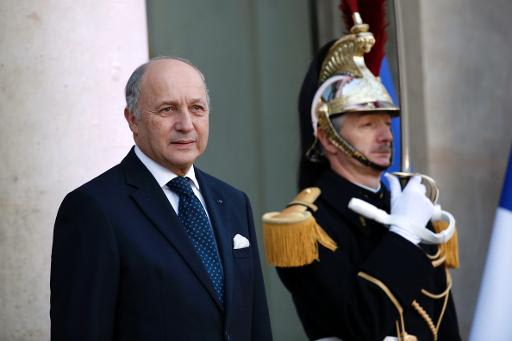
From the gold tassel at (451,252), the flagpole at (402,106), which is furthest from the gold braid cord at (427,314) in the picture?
the flagpole at (402,106)

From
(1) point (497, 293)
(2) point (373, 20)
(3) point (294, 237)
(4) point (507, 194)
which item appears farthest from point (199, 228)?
(4) point (507, 194)

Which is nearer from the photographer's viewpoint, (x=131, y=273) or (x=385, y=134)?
(x=131, y=273)

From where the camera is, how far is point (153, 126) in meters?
2.59

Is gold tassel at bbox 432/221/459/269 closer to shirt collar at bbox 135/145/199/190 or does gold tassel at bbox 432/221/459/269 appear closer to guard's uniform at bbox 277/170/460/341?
guard's uniform at bbox 277/170/460/341

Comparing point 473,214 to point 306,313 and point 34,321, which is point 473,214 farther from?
point 34,321

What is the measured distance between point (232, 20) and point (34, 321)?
2.56 metres

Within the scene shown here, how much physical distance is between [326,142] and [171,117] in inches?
51.8

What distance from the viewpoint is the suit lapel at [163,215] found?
2.48m

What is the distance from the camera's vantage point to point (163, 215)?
2.52 m

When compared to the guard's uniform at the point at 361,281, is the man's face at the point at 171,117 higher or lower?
higher

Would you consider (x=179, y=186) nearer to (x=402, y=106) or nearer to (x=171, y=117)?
(x=171, y=117)

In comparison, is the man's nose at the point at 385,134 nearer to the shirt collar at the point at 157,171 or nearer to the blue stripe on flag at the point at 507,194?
the shirt collar at the point at 157,171

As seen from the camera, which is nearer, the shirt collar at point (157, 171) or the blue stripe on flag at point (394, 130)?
the shirt collar at point (157, 171)

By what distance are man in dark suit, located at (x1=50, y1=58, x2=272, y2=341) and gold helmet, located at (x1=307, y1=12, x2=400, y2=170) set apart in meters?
1.09
